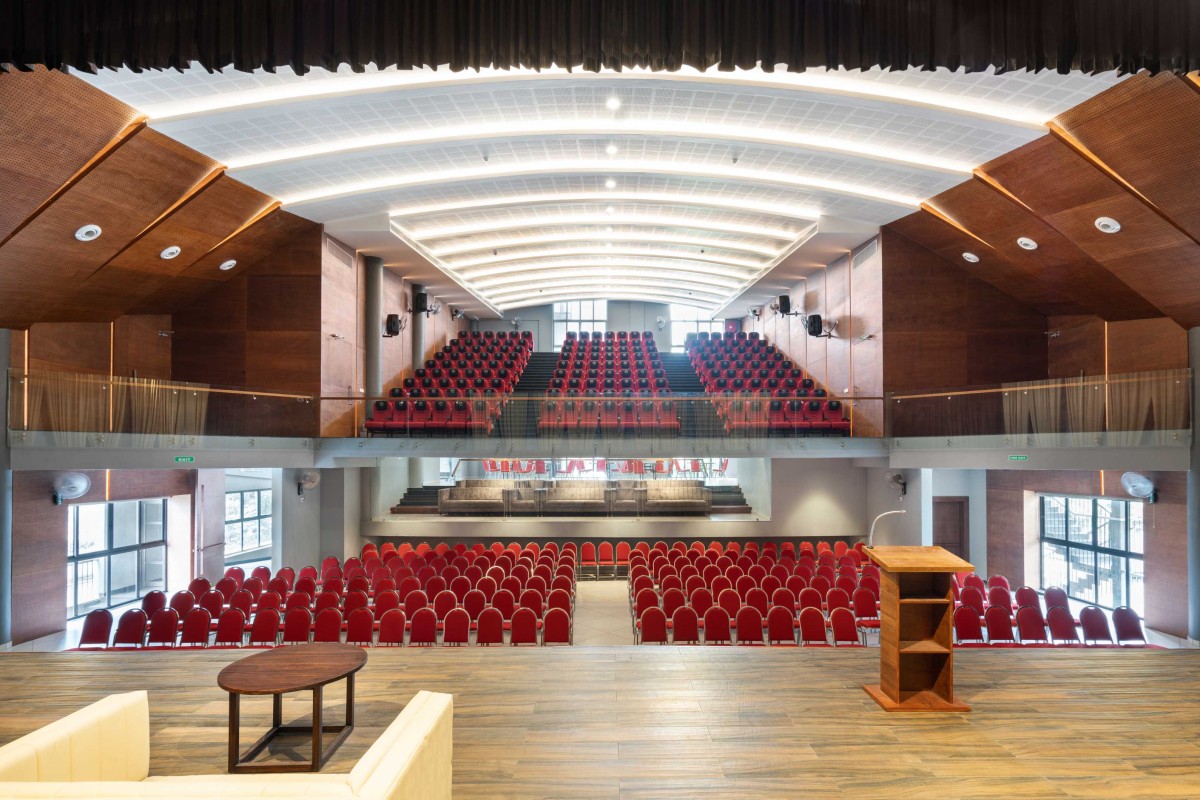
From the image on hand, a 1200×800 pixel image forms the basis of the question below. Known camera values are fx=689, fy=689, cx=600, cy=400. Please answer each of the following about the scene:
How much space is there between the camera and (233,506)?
1803 centimetres

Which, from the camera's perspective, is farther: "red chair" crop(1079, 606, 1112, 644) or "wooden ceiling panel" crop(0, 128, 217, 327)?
"wooden ceiling panel" crop(0, 128, 217, 327)

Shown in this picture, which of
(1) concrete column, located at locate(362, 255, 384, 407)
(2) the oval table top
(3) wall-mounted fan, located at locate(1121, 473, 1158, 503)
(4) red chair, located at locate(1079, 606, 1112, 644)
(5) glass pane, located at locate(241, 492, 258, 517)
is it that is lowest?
(4) red chair, located at locate(1079, 606, 1112, 644)

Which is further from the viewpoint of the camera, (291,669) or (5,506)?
(5,506)

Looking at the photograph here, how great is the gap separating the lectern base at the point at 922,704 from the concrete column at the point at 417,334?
54.5 feet

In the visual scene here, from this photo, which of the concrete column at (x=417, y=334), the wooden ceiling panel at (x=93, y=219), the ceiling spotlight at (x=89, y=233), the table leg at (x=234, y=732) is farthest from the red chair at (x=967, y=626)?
the concrete column at (x=417, y=334)

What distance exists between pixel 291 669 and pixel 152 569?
458 inches

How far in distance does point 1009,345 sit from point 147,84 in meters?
15.1

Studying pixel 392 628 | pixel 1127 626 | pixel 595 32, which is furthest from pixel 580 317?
pixel 595 32

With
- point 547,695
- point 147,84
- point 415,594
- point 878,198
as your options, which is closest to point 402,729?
point 547,695

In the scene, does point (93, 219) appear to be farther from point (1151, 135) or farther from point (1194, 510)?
point (1194, 510)

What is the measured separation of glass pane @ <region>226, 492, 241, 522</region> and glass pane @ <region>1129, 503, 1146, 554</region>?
19575 millimetres

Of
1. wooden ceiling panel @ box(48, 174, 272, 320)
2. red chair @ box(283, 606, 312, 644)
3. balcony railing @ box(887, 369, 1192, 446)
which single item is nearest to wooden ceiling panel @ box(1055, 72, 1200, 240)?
balcony railing @ box(887, 369, 1192, 446)

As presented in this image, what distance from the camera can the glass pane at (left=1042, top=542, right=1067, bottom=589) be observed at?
527 inches

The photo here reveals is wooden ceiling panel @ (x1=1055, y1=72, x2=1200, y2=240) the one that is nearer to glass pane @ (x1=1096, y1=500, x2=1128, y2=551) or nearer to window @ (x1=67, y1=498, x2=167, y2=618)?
glass pane @ (x1=1096, y1=500, x2=1128, y2=551)
